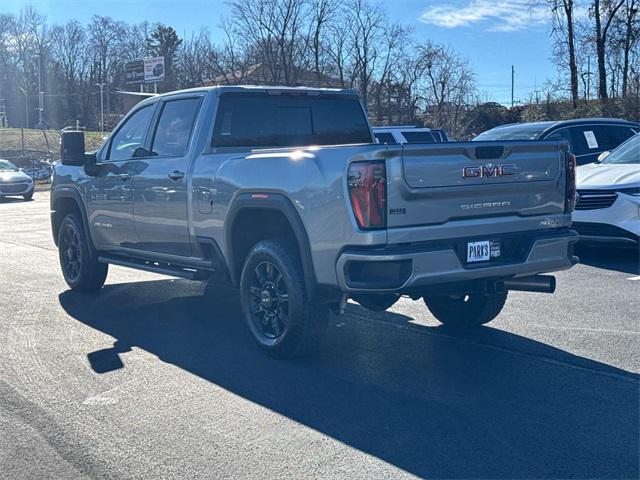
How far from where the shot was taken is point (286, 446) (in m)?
4.42

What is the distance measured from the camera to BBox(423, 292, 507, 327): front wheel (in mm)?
6785

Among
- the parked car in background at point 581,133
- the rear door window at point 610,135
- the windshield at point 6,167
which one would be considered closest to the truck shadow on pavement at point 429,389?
Answer: the parked car in background at point 581,133

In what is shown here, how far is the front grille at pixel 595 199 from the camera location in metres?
9.99

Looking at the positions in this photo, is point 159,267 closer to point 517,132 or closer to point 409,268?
point 409,268

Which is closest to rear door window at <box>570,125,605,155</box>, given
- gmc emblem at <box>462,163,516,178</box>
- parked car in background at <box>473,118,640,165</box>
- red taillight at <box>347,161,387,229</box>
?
parked car in background at <box>473,118,640,165</box>

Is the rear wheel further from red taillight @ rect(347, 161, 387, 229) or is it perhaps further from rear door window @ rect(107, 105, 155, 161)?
rear door window @ rect(107, 105, 155, 161)

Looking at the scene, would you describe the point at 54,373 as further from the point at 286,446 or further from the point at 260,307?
the point at 286,446

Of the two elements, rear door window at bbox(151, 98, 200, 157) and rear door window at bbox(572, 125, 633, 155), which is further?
rear door window at bbox(572, 125, 633, 155)

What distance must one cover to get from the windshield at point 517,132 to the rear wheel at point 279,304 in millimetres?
7529

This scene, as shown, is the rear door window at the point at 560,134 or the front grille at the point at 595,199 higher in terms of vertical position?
the rear door window at the point at 560,134

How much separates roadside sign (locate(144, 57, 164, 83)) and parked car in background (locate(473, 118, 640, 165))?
4949cm

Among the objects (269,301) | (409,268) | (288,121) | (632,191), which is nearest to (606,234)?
(632,191)

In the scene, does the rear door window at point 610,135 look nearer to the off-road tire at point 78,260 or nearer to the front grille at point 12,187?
the off-road tire at point 78,260

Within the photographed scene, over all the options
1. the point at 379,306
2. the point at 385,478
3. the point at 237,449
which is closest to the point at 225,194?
the point at 379,306
